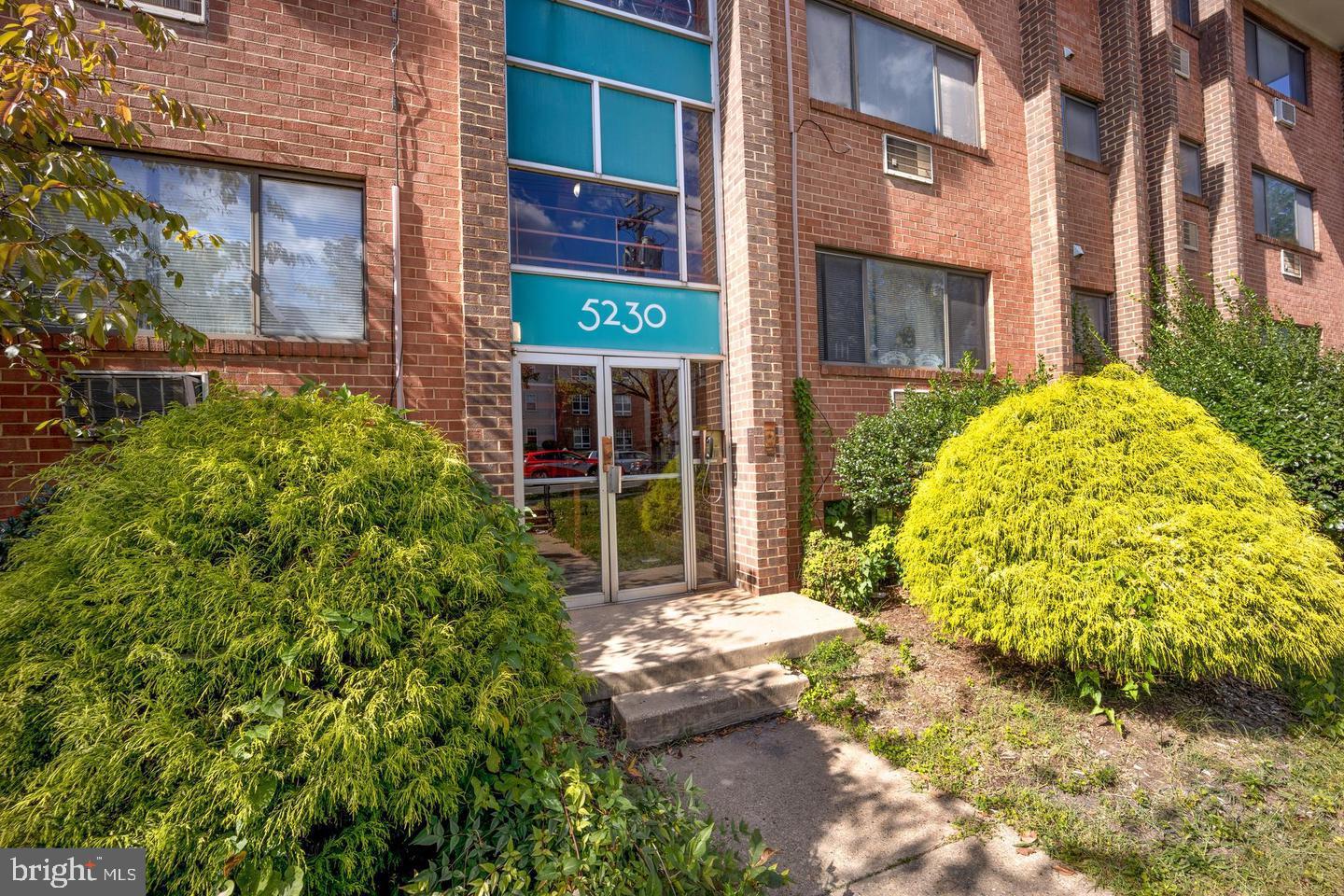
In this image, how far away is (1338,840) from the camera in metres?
2.88

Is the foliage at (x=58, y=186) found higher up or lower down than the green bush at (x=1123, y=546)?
higher up

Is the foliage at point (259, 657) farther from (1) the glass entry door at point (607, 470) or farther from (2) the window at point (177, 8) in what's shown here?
(2) the window at point (177, 8)

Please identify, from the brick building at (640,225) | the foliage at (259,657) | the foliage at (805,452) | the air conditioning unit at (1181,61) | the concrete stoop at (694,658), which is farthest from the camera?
the air conditioning unit at (1181,61)

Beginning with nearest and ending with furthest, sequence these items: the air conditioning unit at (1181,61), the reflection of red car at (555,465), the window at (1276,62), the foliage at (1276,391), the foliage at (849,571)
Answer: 1. the reflection of red car at (555,465)
2. the foliage at (1276,391)
3. the foliage at (849,571)
4. the air conditioning unit at (1181,61)
5. the window at (1276,62)

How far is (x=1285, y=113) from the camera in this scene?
41.3 feet

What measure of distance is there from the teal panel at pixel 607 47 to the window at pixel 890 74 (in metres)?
1.68

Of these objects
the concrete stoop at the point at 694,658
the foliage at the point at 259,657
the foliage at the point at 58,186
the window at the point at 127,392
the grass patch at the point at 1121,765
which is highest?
the foliage at the point at 58,186

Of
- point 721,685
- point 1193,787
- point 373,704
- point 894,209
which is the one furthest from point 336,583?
point 894,209

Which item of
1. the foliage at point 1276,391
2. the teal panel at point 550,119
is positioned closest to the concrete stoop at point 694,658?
the teal panel at point 550,119

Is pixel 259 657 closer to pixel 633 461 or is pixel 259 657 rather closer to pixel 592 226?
pixel 633 461

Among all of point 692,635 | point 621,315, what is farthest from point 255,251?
point 692,635

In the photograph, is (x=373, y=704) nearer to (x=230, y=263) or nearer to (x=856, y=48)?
(x=230, y=263)

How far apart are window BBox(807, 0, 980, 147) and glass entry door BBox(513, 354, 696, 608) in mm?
4433

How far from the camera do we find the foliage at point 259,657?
1.75 metres
